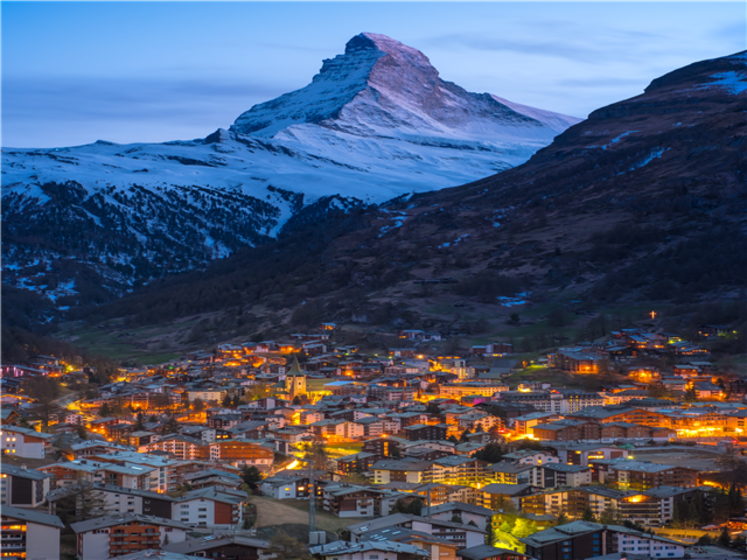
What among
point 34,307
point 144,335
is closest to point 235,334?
point 144,335

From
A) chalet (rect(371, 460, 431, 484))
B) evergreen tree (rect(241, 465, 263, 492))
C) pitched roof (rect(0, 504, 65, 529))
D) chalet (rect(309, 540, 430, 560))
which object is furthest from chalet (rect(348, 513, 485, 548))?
pitched roof (rect(0, 504, 65, 529))

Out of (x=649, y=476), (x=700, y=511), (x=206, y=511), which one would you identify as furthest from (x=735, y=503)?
(x=206, y=511)

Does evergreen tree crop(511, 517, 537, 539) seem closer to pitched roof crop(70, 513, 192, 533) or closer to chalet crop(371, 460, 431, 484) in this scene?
chalet crop(371, 460, 431, 484)

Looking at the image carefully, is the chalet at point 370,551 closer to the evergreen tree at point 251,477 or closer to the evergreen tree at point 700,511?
the evergreen tree at point 251,477

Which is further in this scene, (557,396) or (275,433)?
(557,396)

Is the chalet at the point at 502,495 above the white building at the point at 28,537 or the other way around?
the other way around

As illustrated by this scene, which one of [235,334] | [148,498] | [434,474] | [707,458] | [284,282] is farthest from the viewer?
[284,282]

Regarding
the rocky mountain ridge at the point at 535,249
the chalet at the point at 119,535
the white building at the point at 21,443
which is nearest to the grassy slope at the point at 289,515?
the chalet at the point at 119,535

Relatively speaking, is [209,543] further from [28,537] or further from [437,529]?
[437,529]

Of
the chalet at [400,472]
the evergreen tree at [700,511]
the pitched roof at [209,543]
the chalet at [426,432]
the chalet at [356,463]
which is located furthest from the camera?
the chalet at [426,432]

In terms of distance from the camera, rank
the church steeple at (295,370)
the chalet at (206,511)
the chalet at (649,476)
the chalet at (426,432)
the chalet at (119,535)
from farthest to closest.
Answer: the church steeple at (295,370), the chalet at (426,432), the chalet at (649,476), the chalet at (206,511), the chalet at (119,535)

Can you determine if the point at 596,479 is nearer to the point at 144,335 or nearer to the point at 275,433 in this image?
the point at 275,433
